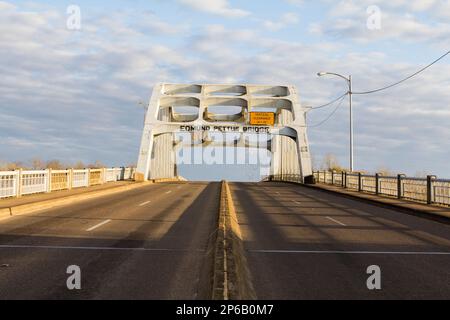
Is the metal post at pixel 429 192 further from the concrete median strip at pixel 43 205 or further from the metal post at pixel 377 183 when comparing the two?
the concrete median strip at pixel 43 205

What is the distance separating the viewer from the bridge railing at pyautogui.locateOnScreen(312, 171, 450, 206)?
21.3 m

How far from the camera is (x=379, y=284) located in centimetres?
755

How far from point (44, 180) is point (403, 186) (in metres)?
18.2

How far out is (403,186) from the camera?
25453 millimetres

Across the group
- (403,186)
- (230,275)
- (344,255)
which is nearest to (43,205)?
(344,255)

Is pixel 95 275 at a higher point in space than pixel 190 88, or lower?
lower

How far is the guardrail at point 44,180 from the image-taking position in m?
21.8

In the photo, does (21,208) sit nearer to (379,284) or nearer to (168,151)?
(379,284)

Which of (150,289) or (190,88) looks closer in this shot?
(150,289)

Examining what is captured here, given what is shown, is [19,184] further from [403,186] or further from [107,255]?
[403,186]

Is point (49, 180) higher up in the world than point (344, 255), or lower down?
higher up

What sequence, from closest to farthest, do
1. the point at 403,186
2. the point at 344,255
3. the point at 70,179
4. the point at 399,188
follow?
the point at 344,255, the point at 403,186, the point at 399,188, the point at 70,179

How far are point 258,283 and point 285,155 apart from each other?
73912mm
